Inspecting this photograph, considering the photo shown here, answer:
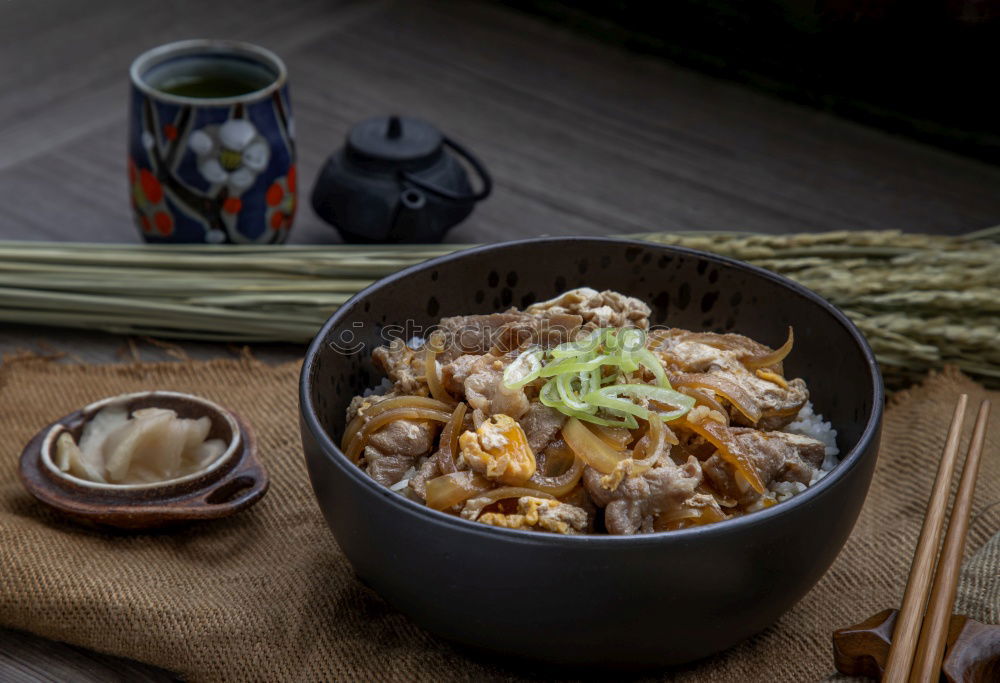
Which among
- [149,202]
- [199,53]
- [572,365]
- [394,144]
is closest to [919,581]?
[572,365]

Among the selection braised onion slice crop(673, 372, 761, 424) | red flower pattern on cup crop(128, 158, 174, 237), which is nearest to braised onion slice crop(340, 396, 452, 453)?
braised onion slice crop(673, 372, 761, 424)

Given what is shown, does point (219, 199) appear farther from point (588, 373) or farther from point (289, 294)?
point (588, 373)

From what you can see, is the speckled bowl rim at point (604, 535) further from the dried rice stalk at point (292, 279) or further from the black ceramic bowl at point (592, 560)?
the dried rice stalk at point (292, 279)

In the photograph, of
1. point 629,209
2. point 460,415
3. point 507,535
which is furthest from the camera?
point 629,209

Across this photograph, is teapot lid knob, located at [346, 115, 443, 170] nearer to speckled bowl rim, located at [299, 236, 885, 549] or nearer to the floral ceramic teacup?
the floral ceramic teacup

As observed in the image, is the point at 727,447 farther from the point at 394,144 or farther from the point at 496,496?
the point at 394,144

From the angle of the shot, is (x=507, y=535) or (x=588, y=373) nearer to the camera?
(x=507, y=535)

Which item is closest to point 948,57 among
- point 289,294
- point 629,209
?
point 629,209
